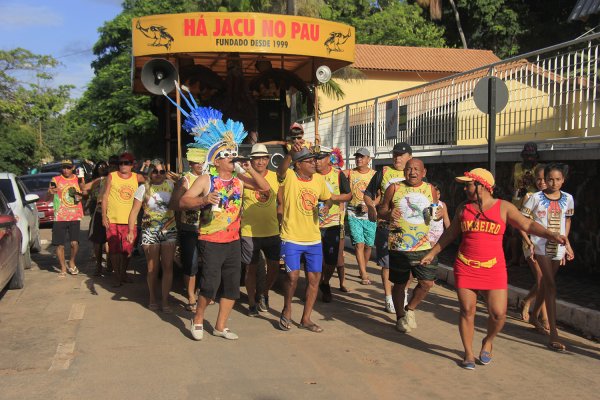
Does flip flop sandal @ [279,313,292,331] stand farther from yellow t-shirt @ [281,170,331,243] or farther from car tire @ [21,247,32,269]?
car tire @ [21,247,32,269]

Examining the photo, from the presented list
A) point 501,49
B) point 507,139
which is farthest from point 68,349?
point 501,49

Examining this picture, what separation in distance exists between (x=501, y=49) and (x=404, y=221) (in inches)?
1491

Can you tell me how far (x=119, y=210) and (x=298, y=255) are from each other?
11.9 feet

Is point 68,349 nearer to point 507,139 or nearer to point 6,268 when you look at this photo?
point 6,268

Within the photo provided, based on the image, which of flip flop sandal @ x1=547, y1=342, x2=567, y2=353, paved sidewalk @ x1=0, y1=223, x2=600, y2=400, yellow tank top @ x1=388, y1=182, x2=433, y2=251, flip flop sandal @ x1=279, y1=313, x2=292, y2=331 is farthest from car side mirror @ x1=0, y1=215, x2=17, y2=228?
flip flop sandal @ x1=547, y1=342, x2=567, y2=353

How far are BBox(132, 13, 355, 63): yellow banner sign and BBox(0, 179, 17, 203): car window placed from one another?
415 cm

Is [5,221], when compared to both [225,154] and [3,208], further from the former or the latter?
[225,154]

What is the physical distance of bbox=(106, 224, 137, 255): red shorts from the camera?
9008 millimetres

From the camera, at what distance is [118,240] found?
29.7ft

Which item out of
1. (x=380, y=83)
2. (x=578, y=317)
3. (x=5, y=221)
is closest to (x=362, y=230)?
(x=578, y=317)

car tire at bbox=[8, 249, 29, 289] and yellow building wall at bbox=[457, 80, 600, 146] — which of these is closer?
yellow building wall at bbox=[457, 80, 600, 146]

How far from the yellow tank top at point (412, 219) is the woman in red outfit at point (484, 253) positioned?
3.20 feet

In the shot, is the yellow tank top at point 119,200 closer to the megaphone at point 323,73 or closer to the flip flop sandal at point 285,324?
the megaphone at point 323,73

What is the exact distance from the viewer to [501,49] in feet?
135
